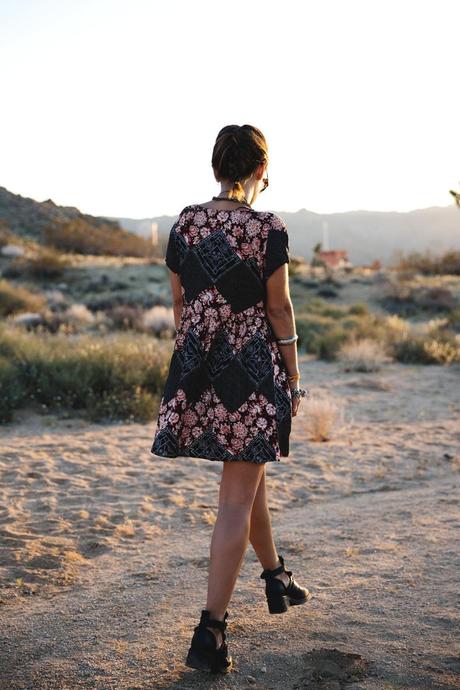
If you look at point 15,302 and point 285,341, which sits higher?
point 285,341

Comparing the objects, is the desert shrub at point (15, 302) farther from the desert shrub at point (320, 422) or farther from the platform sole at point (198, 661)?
the platform sole at point (198, 661)

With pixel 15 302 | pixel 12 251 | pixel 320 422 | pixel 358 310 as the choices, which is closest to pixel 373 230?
pixel 12 251

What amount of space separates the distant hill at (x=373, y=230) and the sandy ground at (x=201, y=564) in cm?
9051

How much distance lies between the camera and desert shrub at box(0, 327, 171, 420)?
407 inches

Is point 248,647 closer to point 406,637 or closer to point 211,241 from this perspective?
point 406,637

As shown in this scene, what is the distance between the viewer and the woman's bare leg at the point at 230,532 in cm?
332

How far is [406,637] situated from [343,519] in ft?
7.85

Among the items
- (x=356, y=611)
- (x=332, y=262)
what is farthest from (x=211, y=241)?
(x=332, y=262)

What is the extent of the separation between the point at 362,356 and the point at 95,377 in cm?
637

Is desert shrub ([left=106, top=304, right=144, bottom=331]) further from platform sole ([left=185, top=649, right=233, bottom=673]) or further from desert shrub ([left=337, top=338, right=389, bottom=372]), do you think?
platform sole ([left=185, top=649, right=233, bottom=673])

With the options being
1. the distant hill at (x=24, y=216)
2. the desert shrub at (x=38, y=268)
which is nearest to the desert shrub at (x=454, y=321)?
the desert shrub at (x=38, y=268)

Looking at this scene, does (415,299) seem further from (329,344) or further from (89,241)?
(89,241)

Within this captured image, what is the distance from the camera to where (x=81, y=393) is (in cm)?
1054

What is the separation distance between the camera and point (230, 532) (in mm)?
3324
